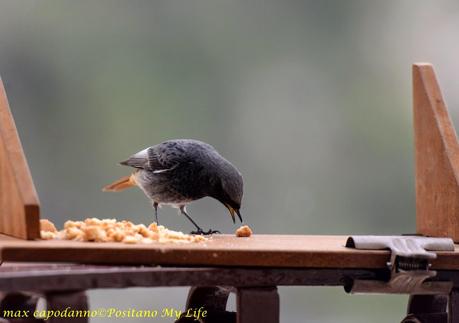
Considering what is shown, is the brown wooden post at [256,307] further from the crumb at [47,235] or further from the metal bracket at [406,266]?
the crumb at [47,235]

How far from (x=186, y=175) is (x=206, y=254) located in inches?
63.1

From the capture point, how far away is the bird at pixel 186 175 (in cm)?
367

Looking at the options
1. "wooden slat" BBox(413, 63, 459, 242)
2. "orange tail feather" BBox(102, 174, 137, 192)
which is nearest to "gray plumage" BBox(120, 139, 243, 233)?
"orange tail feather" BBox(102, 174, 137, 192)

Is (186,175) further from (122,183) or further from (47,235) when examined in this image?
(47,235)

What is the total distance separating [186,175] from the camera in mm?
3967

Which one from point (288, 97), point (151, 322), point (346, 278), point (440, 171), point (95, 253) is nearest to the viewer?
point (95, 253)

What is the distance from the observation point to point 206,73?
26.5 feet

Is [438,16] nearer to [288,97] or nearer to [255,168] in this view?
[288,97]

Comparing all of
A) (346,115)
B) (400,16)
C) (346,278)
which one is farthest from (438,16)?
(346,278)

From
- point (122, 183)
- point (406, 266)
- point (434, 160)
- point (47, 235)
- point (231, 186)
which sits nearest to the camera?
point (406, 266)

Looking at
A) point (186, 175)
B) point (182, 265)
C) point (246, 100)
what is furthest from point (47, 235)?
point (246, 100)

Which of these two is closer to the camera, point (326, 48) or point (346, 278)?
point (346, 278)

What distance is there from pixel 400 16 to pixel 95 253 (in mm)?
6556

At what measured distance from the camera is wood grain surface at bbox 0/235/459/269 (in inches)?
88.7
